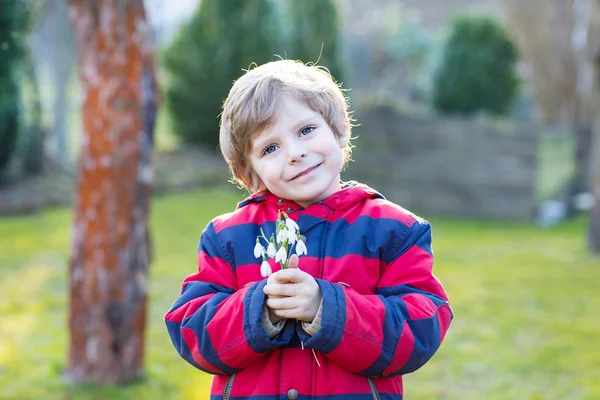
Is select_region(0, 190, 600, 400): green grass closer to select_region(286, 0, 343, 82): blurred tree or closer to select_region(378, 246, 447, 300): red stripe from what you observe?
select_region(378, 246, 447, 300): red stripe

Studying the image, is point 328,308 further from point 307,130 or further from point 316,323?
point 307,130

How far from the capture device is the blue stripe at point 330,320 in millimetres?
1676

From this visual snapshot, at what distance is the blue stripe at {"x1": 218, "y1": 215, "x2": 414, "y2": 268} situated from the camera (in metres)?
1.83

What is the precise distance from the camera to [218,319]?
1.76 meters

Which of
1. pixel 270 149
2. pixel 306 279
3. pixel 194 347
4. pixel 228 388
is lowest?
pixel 228 388

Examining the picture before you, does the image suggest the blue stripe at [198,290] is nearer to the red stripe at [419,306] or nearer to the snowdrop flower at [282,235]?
the snowdrop flower at [282,235]

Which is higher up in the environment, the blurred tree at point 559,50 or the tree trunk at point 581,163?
the blurred tree at point 559,50

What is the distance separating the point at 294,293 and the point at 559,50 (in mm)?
11080

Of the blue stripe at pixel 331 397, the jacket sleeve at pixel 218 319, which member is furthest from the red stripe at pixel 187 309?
the blue stripe at pixel 331 397

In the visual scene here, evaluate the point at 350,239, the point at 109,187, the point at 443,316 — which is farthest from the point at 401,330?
the point at 109,187

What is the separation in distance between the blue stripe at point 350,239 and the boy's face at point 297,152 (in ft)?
0.28

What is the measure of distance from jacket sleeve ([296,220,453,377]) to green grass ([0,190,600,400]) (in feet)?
7.85

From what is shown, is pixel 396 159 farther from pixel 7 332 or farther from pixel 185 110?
pixel 7 332

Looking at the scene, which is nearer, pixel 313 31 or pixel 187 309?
pixel 187 309
